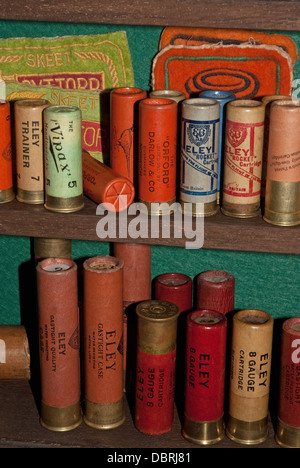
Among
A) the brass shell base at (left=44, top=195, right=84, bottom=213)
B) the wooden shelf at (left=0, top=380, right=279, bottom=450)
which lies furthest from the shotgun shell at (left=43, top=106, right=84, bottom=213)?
the wooden shelf at (left=0, top=380, right=279, bottom=450)

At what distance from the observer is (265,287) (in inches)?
63.1

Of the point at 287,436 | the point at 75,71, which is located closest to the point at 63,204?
the point at 75,71

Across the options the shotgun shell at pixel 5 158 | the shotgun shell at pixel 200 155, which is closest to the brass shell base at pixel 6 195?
the shotgun shell at pixel 5 158

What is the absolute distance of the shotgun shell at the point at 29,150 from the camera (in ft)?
4.43

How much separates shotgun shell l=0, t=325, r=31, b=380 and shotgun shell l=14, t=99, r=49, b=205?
1.02 ft

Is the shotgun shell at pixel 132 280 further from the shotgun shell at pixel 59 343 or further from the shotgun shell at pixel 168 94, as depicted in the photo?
the shotgun shell at pixel 168 94

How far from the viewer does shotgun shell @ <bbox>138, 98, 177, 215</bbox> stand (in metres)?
1.30

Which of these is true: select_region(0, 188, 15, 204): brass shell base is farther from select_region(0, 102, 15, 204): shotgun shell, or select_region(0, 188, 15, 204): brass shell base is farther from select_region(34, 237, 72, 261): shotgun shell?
select_region(34, 237, 72, 261): shotgun shell

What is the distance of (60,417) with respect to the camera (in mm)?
1483

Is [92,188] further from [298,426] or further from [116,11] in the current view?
[298,426]

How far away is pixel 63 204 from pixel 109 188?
9 cm

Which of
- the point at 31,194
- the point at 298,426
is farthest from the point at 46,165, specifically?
the point at 298,426

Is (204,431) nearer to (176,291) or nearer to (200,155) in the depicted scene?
(176,291)

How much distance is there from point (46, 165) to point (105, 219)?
0.47 ft
